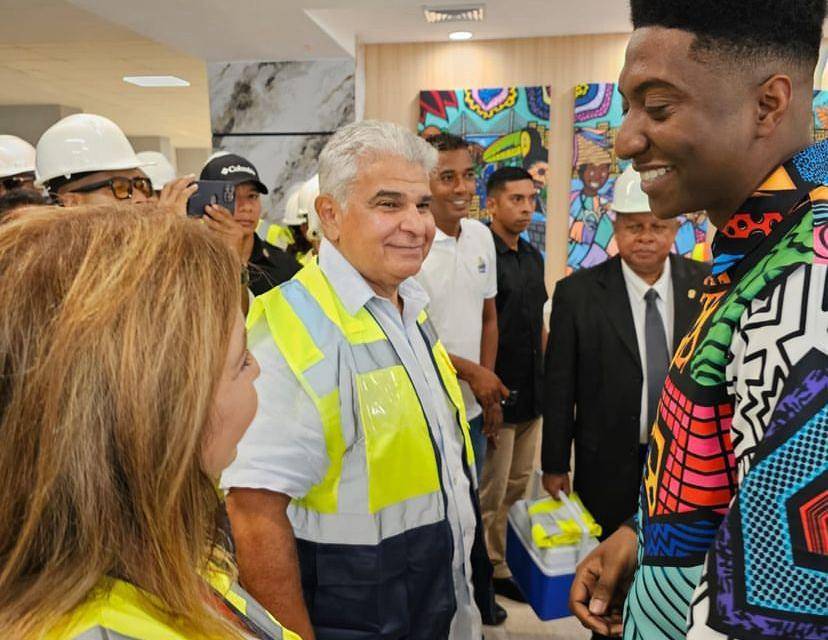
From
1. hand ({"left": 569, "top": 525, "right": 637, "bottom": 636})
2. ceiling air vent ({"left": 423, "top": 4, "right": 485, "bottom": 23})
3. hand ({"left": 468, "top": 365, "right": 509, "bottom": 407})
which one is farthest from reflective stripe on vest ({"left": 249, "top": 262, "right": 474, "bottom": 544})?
ceiling air vent ({"left": 423, "top": 4, "right": 485, "bottom": 23})

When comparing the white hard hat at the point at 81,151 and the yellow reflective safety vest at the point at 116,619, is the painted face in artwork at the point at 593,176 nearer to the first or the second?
the white hard hat at the point at 81,151

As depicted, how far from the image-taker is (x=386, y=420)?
4.33 feet

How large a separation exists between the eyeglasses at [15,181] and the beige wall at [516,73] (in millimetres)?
2729

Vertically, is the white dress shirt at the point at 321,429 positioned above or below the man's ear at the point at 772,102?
below

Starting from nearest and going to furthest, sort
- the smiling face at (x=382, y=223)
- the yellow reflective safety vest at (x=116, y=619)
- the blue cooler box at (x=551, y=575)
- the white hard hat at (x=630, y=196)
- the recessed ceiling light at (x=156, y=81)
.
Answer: the yellow reflective safety vest at (x=116, y=619) → the smiling face at (x=382, y=223) → the blue cooler box at (x=551, y=575) → the white hard hat at (x=630, y=196) → the recessed ceiling light at (x=156, y=81)

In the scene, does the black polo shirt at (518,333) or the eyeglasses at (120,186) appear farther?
the black polo shirt at (518,333)

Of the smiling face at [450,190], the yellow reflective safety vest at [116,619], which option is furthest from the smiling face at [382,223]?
the smiling face at [450,190]

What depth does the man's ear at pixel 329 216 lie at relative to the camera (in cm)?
158

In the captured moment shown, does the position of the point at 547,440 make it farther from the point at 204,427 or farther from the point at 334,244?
the point at 204,427

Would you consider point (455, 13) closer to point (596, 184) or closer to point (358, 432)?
point (596, 184)

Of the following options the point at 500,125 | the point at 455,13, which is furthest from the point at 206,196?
the point at 500,125

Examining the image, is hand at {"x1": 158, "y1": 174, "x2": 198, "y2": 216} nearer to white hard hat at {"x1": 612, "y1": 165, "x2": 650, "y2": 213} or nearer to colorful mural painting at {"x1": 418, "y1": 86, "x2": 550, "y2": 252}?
white hard hat at {"x1": 612, "y1": 165, "x2": 650, "y2": 213}

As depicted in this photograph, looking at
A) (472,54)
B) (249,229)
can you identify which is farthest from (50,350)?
(472,54)

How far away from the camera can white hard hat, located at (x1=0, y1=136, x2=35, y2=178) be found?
436 centimetres
